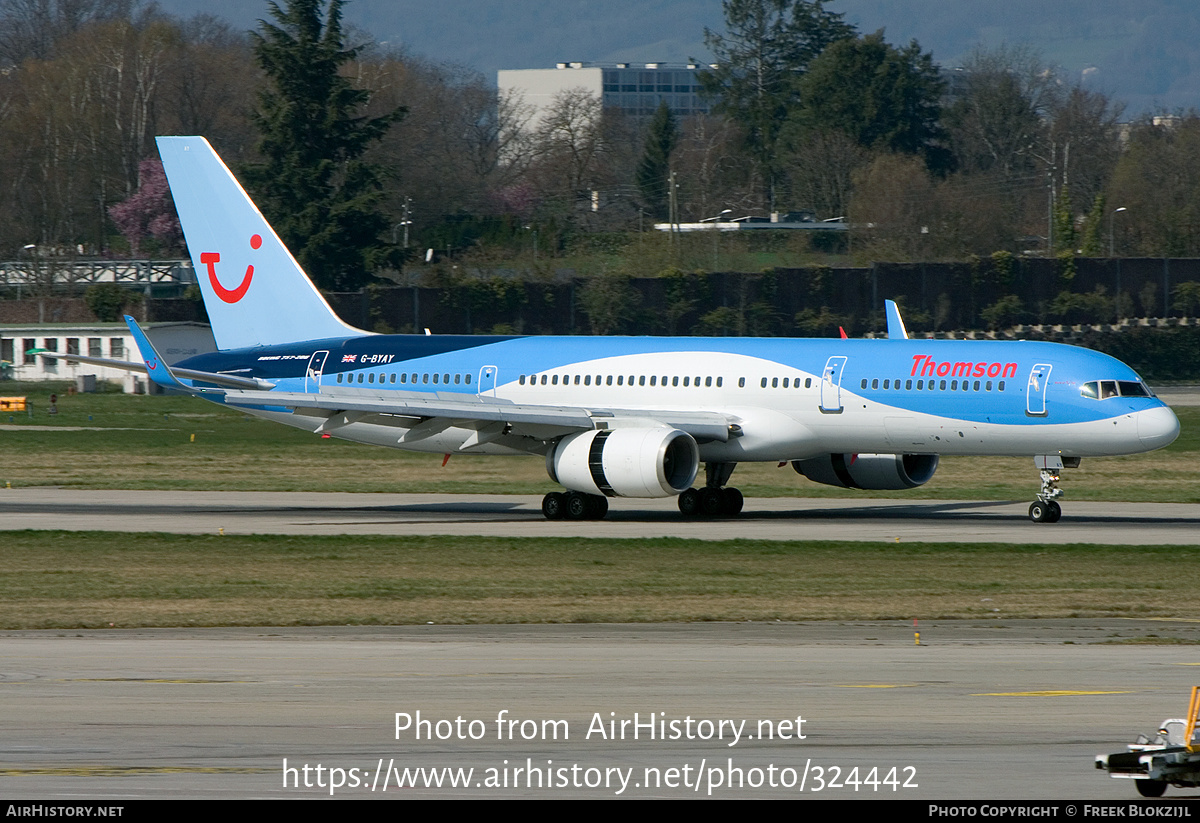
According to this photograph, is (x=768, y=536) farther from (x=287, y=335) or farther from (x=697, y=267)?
(x=697, y=267)

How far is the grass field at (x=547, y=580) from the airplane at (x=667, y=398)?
435 centimetres

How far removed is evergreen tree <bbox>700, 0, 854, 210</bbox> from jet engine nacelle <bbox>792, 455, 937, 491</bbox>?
410 feet

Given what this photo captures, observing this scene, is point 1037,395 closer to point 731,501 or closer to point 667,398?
point 731,501

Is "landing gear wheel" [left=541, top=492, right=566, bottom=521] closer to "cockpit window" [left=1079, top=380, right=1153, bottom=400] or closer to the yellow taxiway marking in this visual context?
"cockpit window" [left=1079, top=380, right=1153, bottom=400]

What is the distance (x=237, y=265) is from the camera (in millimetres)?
41594

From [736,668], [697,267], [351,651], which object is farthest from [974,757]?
[697,267]

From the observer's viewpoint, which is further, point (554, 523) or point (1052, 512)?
point (554, 523)

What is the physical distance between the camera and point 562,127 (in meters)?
152

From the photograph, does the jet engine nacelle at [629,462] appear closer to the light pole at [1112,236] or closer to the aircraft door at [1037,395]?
the aircraft door at [1037,395]

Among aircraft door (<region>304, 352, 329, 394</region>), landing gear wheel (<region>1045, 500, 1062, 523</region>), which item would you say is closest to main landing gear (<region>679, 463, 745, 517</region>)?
landing gear wheel (<region>1045, 500, 1062, 523</region>)

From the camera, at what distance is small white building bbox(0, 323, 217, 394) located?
75000 millimetres

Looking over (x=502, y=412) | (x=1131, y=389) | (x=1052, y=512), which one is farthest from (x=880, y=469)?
(x=502, y=412)

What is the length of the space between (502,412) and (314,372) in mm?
6204
